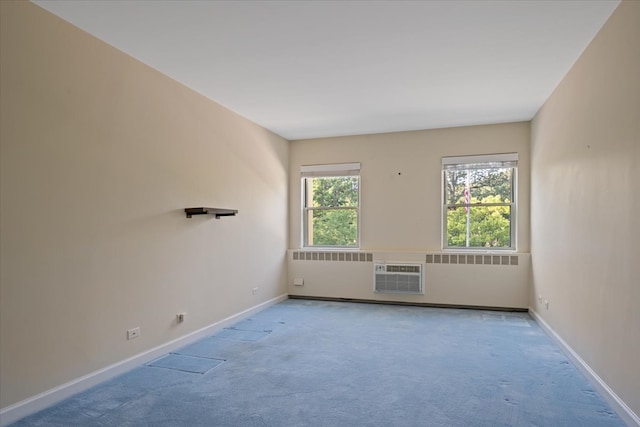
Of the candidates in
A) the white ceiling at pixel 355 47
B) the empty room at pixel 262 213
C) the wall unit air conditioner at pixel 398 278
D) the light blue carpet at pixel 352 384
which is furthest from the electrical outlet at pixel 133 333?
the wall unit air conditioner at pixel 398 278

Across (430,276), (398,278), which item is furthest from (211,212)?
(430,276)

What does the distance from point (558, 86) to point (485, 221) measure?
2.22m

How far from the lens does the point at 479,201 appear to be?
5.80m

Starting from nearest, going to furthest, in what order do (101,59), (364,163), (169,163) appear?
(101,59)
(169,163)
(364,163)

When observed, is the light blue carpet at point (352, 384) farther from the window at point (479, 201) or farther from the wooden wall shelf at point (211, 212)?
the window at point (479, 201)

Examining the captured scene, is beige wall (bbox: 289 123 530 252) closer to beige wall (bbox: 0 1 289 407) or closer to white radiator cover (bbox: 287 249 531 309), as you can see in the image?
white radiator cover (bbox: 287 249 531 309)

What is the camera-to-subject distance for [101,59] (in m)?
3.12

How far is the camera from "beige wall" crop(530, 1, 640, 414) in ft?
7.94

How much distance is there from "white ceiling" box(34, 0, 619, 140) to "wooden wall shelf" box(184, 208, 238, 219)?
1.26 metres

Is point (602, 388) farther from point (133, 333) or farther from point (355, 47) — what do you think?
point (133, 333)

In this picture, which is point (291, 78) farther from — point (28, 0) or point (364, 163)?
point (364, 163)

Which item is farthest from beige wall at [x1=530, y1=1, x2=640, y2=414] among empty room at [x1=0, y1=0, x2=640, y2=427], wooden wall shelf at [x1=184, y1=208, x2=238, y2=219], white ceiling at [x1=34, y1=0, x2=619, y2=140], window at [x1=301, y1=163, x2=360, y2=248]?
wooden wall shelf at [x1=184, y1=208, x2=238, y2=219]

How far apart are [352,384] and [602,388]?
69.5 inches

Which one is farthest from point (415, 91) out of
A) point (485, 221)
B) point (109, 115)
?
point (109, 115)
